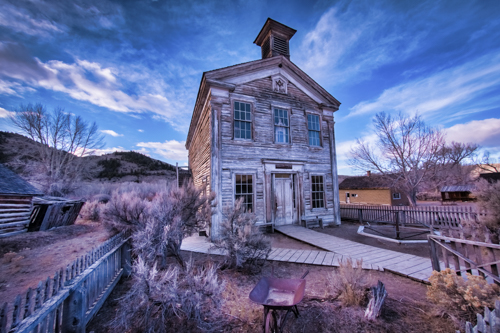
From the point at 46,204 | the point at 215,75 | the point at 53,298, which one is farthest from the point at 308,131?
the point at 46,204

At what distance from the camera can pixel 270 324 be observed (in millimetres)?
2812

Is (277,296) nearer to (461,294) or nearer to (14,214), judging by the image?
(461,294)

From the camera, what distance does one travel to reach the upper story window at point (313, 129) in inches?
455

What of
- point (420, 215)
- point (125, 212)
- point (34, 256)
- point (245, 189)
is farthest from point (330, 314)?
point (420, 215)

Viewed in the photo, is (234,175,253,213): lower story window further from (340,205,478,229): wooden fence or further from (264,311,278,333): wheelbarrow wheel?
(340,205,478,229): wooden fence

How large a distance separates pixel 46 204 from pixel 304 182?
13941mm

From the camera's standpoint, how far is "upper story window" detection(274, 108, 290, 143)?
34.7 feet

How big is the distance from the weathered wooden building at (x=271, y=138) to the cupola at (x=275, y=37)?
5 cm

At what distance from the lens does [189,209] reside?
16.7ft

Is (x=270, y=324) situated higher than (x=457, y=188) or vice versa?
(x=457, y=188)

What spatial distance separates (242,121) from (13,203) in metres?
11.6

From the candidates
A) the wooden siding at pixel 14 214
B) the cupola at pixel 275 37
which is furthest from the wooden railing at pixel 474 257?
the wooden siding at pixel 14 214

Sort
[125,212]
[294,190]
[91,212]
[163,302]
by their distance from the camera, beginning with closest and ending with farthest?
[163,302] < [125,212] < [294,190] < [91,212]

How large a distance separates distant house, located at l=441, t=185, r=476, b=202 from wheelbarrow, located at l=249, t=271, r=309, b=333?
41.2 metres
